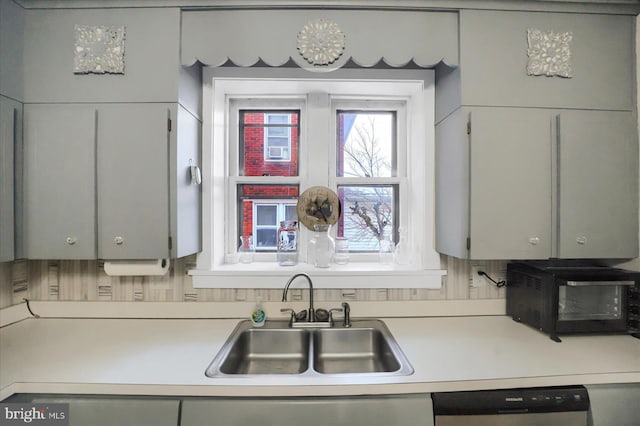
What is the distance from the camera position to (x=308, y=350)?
4.94 ft

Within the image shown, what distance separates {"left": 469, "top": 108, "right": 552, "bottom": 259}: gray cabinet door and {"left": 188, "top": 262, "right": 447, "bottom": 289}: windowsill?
38 cm

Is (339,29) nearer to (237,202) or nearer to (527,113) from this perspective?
(527,113)

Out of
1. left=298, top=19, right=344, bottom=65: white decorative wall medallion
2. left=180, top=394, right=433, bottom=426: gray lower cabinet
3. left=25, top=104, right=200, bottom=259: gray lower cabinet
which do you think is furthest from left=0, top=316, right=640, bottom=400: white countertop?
left=298, top=19, right=344, bottom=65: white decorative wall medallion

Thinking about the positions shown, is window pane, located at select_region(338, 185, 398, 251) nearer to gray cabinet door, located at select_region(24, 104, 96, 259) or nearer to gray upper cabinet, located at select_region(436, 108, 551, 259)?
gray upper cabinet, located at select_region(436, 108, 551, 259)

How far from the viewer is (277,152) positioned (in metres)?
1.95

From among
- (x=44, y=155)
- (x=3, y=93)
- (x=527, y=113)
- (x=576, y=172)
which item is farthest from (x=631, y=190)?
(x=3, y=93)

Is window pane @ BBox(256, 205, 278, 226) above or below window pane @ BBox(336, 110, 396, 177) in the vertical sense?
below

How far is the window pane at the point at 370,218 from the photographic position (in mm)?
1952

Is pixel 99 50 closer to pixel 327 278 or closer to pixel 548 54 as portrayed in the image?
pixel 327 278

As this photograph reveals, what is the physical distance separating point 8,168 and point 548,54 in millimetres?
2574

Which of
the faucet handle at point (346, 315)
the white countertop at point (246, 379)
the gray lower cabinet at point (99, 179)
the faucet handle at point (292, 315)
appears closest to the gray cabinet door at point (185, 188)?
the gray lower cabinet at point (99, 179)

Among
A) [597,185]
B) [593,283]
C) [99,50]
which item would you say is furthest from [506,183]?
[99,50]

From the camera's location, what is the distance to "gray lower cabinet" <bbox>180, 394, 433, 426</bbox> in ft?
3.41

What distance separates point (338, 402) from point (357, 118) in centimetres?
159
